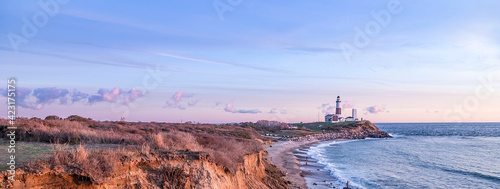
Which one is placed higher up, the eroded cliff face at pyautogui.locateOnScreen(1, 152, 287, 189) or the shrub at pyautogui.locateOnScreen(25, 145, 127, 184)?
the shrub at pyautogui.locateOnScreen(25, 145, 127, 184)

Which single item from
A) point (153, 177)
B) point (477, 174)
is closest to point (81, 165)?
point (153, 177)

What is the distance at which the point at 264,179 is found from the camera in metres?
18.5

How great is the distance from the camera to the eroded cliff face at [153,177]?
8.44m

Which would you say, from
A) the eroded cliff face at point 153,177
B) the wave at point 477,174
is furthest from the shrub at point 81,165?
the wave at point 477,174

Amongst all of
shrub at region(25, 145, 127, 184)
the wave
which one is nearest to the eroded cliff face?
shrub at region(25, 145, 127, 184)

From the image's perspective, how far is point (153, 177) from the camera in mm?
10836

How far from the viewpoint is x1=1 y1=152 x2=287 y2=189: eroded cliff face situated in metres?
8.44

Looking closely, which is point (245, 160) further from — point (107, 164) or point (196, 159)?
point (107, 164)

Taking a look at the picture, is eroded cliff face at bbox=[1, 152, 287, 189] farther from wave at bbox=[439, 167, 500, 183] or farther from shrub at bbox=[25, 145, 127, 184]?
wave at bbox=[439, 167, 500, 183]

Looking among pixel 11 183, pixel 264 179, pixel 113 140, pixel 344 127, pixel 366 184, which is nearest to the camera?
pixel 11 183

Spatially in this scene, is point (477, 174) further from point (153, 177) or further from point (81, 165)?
point (81, 165)

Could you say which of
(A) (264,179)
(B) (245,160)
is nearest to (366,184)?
(A) (264,179)

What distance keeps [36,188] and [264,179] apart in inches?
488

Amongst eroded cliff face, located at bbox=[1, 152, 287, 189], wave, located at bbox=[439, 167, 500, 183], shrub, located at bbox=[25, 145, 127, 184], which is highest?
shrub, located at bbox=[25, 145, 127, 184]
